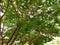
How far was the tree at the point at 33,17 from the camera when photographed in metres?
3.18

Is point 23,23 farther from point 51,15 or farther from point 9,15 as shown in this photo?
point 51,15

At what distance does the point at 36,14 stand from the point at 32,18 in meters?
0.16

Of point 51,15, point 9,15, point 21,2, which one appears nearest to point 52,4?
point 51,15

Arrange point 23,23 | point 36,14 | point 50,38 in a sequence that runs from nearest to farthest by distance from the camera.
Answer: point 23,23
point 36,14
point 50,38

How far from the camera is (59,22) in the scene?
3889 mm

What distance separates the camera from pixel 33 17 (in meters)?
3.26

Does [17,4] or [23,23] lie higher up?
[17,4]

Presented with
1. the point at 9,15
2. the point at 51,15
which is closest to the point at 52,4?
the point at 51,15

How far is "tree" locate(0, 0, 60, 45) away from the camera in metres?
3.18

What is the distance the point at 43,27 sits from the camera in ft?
11.2

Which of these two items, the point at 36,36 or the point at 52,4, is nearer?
the point at 52,4

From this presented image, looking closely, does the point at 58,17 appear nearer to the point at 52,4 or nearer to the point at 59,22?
the point at 59,22

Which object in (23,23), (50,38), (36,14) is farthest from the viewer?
(50,38)

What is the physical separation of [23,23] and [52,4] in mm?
617
